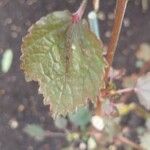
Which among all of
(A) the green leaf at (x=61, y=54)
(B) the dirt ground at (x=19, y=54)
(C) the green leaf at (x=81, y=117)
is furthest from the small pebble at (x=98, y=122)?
(A) the green leaf at (x=61, y=54)

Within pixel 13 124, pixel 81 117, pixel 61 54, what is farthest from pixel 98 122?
pixel 61 54

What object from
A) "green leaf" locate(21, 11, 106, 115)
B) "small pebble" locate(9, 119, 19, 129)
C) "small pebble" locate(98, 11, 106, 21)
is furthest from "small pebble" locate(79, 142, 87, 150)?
"green leaf" locate(21, 11, 106, 115)

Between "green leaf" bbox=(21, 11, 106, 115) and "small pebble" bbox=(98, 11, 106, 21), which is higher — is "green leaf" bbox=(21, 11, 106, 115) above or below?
above

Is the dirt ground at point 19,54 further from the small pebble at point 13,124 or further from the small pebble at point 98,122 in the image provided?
the small pebble at point 98,122

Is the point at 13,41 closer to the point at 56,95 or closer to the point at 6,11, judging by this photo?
the point at 6,11

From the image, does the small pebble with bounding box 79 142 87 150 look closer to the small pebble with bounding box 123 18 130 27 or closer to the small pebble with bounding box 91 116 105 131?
the small pebble with bounding box 91 116 105 131

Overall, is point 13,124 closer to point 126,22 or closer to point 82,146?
point 82,146
